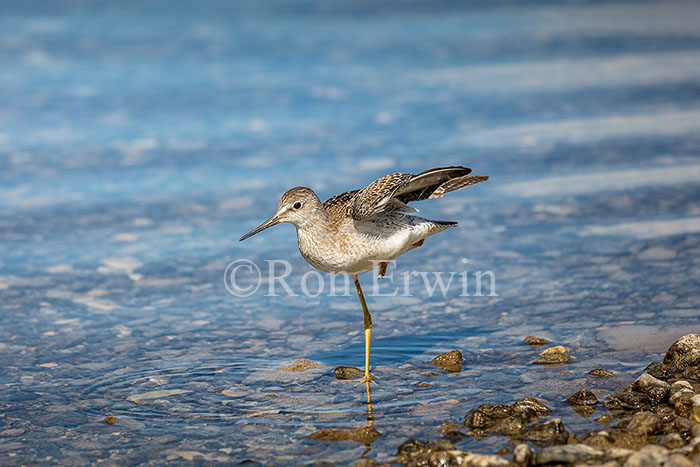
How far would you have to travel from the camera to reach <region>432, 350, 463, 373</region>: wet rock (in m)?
6.47

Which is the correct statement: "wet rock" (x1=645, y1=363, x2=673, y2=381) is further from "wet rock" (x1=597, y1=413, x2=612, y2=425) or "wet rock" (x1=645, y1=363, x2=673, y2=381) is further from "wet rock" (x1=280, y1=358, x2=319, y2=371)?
"wet rock" (x1=280, y1=358, x2=319, y2=371)

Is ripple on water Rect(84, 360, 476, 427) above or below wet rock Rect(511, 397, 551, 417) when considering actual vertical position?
above

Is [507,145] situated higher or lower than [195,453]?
higher

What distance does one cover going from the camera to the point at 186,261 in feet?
29.1

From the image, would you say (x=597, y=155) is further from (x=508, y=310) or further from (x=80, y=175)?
(x=80, y=175)

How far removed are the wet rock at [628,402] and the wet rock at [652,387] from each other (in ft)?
0.11

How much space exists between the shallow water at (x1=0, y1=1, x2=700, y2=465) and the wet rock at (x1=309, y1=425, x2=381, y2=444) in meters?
0.10

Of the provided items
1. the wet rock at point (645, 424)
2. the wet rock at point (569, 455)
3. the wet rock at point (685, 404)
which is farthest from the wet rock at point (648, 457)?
the wet rock at point (685, 404)

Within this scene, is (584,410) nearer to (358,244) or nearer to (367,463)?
(367,463)

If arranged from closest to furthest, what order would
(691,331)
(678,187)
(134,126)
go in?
(691,331) < (678,187) < (134,126)

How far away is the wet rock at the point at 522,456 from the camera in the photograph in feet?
15.2

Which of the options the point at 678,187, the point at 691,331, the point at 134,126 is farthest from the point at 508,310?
the point at 134,126

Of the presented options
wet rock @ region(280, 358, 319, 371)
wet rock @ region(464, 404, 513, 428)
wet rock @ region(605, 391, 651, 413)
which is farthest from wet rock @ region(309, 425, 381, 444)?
wet rock @ region(605, 391, 651, 413)

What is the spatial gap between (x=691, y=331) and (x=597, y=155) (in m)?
5.05
